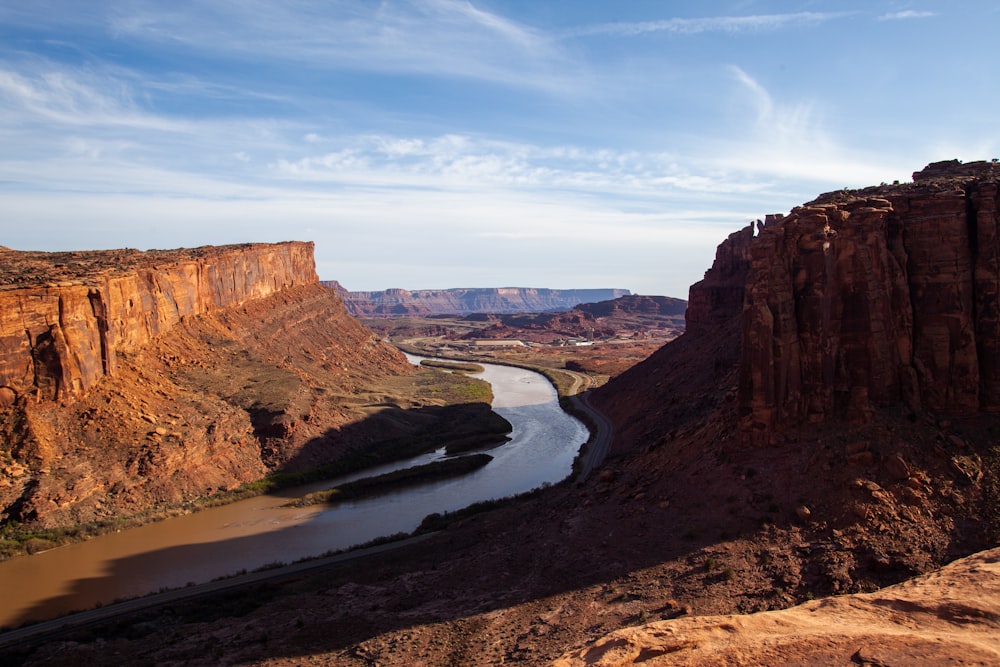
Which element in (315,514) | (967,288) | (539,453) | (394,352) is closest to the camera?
(967,288)

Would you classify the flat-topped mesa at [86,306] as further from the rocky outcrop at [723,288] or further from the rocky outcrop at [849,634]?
the rocky outcrop at [723,288]

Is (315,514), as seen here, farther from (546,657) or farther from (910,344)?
(910,344)

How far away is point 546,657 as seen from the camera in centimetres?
1577

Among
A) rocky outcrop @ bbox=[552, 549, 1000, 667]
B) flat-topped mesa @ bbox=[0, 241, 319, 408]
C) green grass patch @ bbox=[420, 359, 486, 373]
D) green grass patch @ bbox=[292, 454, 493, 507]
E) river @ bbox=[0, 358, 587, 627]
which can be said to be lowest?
river @ bbox=[0, 358, 587, 627]

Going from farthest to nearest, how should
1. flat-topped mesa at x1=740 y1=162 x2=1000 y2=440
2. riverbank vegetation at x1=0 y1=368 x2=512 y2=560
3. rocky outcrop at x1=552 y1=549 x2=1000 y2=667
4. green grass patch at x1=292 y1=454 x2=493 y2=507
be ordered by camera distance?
green grass patch at x1=292 y1=454 x2=493 y2=507 < riverbank vegetation at x1=0 y1=368 x2=512 y2=560 < flat-topped mesa at x1=740 y1=162 x2=1000 y2=440 < rocky outcrop at x1=552 y1=549 x2=1000 y2=667

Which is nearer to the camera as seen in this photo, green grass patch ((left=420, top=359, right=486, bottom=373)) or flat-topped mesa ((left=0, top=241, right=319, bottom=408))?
flat-topped mesa ((left=0, top=241, right=319, bottom=408))

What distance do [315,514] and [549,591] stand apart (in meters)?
20.5

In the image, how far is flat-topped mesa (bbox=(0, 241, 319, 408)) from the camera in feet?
118

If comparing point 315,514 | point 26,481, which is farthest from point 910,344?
point 26,481

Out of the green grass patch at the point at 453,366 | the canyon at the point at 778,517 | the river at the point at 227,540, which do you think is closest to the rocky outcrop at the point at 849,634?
the canyon at the point at 778,517

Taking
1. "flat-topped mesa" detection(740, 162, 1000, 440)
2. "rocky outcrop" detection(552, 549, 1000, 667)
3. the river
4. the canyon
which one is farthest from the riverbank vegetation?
"flat-topped mesa" detection(740, 162, 1000, 440)

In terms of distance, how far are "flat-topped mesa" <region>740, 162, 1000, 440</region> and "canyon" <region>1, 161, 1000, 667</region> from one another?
0.18 feet

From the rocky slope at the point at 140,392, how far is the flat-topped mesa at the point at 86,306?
0.08m

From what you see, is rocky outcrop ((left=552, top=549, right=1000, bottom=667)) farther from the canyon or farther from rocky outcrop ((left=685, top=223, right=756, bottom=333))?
rocky outcrop ((left=685, top=223, right=756, bottom=333))
